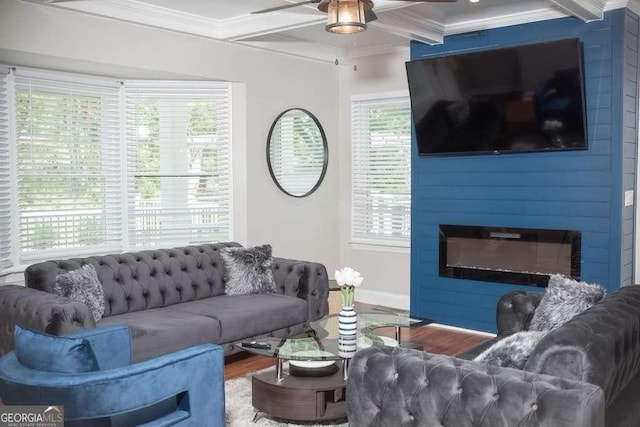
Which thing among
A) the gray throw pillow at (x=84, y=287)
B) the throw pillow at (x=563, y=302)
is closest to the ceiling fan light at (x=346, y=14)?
the throw pillow at (x=563, y=302)

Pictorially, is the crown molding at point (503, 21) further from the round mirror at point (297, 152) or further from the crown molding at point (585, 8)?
the round mirror at point (297, 152)

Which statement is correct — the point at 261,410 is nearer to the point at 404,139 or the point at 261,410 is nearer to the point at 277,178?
the point at 277,178

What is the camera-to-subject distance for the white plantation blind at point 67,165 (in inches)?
194

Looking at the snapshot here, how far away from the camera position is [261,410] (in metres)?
3.50

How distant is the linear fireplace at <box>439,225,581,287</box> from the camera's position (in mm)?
5137

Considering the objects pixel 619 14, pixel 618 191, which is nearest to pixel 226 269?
pixel 618 191

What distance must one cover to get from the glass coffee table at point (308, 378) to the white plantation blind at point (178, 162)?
7.51 ft

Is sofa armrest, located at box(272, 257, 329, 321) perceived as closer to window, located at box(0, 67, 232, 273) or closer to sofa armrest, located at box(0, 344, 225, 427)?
window, located at box(0, 67, 232, 273)

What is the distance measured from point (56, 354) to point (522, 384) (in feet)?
5.61

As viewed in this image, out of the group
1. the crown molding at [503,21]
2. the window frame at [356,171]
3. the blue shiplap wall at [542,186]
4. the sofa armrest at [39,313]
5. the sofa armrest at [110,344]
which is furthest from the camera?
the window frame at [356,171]

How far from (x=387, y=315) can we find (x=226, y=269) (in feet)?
4.76

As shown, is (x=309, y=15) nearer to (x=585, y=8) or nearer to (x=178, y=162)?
(x=178, y=162)

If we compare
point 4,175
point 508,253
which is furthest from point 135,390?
point 508,253

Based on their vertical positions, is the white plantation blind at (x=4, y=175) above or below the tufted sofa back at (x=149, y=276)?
above
